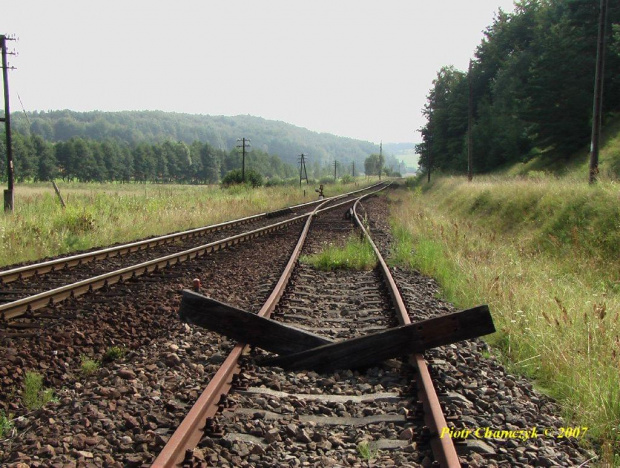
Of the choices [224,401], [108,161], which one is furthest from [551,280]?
[108,161]

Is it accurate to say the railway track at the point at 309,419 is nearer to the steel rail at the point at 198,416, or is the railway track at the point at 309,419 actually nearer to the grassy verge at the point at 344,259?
the steel rail at the point at 198,416

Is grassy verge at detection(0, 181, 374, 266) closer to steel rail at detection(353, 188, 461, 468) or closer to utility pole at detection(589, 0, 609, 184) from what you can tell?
steel rail at detection(353, 188, 461, 468)

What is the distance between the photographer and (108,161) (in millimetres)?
157750

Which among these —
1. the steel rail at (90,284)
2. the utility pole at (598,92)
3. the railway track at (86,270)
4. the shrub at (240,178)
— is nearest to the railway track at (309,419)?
the steel rail at (90,284)

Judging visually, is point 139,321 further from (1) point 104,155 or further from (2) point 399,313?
(1) point 104,155

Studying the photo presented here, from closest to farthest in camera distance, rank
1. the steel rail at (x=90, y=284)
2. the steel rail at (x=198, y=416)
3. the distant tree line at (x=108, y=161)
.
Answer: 1. the steel rail at (x=198, y=416)
2. the steel rail at (x=90, y=284)
3. the distant tree line at (x=108, y=161)

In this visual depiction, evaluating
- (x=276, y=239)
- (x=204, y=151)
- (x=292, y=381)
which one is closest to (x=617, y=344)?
(x=292, y=381)

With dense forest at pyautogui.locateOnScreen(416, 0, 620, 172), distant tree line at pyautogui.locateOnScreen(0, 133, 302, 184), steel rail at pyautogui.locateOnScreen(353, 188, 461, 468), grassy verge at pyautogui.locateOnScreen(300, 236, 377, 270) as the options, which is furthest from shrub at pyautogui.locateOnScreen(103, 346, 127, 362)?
distant tree line at pyautogui.locateOnScreen(0, 133, 302, 184)

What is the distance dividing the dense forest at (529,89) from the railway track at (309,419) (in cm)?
2605

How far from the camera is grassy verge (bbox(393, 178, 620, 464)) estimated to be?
4.02 m

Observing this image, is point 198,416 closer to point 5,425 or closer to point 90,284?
point 5,425

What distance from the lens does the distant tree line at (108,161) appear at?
435ft

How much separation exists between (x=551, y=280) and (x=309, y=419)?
5443 mm

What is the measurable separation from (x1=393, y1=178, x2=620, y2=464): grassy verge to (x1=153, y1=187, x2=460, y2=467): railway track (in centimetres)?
105
